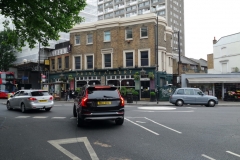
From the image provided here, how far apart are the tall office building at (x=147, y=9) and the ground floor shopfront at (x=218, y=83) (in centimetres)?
4898

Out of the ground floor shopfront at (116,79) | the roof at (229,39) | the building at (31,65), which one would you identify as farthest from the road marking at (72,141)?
the building at (31,65)

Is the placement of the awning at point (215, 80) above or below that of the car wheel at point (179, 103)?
above

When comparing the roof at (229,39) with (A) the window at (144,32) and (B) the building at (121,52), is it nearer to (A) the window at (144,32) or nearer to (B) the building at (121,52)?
(B) the building at (121,52)

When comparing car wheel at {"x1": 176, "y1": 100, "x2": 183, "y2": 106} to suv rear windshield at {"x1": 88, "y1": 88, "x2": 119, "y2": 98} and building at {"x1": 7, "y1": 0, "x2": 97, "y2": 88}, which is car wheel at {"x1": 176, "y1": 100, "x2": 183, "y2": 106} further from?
building at {"x1": 7, "y1": 0, "x2": 97, "y2": 88}

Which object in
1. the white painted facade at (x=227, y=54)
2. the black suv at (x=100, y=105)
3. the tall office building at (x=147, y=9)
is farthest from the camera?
the tall office building at (x=147, y=9)

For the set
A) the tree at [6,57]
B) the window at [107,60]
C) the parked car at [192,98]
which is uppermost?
the tree at [6,57]

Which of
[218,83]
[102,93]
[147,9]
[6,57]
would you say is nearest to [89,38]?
[218,83]

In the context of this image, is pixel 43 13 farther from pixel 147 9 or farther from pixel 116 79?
pixel 147 9

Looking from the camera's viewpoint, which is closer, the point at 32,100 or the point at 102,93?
the point at 102,93

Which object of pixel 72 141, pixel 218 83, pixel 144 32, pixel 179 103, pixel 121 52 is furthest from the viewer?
pixel 121 52

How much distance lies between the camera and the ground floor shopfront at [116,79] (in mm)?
26375

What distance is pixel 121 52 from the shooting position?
28.1 metres

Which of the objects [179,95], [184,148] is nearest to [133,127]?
[184,148]

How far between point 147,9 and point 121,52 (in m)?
51.9
